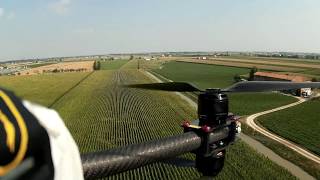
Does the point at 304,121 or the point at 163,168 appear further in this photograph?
the point at 304,121

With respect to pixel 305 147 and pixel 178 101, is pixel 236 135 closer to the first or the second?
pixel 305 147

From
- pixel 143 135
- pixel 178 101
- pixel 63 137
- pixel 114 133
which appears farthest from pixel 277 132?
pixel 63 137

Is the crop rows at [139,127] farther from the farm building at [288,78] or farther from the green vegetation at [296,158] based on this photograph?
the farm building at [288,78]

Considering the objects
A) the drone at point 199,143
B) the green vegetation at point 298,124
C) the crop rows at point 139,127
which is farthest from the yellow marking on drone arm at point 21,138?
the green vegetation at point 298,124

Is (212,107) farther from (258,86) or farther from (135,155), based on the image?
(135,155)

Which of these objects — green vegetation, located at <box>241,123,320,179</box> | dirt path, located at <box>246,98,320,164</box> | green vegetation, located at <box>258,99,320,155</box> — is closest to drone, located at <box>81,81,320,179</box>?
green vegetation, located at <box>241,123,320,179</box>

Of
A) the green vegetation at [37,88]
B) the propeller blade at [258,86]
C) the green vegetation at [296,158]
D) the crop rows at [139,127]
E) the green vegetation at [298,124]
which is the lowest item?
the green vegetation at [298,124]
